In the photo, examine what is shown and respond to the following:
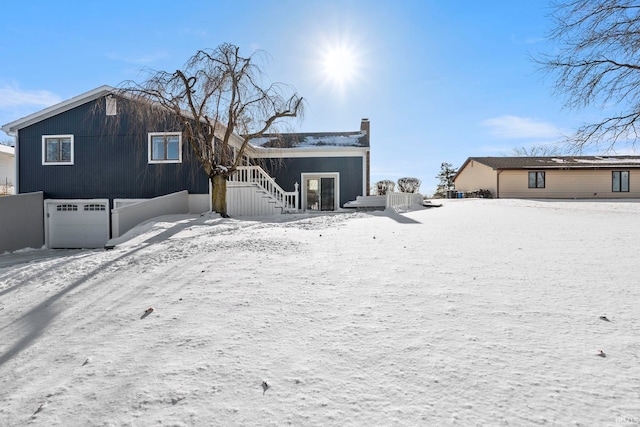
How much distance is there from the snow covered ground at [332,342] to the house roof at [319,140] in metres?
12.4

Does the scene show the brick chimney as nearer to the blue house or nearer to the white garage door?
the blue house

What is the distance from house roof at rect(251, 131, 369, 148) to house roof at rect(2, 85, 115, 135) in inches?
270

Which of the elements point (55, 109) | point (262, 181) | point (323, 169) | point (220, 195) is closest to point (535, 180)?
point (323, 169)

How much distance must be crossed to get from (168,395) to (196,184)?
40.8ft

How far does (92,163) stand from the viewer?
1358 centimetres

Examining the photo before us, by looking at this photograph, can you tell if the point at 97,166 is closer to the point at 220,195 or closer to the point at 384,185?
the point at 220,195

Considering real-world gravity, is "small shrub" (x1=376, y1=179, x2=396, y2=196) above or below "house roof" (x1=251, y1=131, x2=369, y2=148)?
below

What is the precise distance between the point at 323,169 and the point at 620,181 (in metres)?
21.7

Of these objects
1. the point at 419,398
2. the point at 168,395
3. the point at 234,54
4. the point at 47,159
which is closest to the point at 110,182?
the point at 47,159

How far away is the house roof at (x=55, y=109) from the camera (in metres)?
13.3

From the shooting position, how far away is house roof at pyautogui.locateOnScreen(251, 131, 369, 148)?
16234 mm

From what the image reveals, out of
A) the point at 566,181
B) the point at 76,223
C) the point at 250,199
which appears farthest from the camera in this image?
the point at 566,181

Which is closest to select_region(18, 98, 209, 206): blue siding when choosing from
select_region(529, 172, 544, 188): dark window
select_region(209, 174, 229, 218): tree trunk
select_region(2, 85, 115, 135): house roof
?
select_region(2, 85, 115, 135): house roof

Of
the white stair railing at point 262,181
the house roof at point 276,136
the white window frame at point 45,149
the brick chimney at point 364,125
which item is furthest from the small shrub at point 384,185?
the white window frame at point 45,149
